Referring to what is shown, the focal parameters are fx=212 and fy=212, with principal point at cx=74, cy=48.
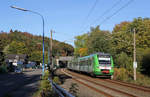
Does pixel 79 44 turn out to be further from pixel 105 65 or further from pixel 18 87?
pixel 18 87

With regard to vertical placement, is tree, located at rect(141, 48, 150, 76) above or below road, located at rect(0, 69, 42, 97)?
above

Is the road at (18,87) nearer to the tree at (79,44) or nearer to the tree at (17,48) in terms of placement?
the tree at (79,44)

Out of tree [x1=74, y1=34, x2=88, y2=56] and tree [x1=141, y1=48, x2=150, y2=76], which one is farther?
tree [x1=74, y1=34, x2=88, y2=56]

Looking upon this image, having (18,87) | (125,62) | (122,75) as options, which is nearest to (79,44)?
(125,62)

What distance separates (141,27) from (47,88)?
44.5 metres

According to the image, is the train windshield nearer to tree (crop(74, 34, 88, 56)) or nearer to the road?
the road

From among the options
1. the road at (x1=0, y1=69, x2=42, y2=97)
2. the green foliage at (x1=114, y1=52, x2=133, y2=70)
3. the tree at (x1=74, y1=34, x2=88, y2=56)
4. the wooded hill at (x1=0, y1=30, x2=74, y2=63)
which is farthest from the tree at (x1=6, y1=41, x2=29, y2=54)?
→ the road at (x1=0, y1=69, x2=42, y2=97)

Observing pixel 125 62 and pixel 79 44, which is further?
pixel 79 44

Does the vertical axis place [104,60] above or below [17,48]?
below

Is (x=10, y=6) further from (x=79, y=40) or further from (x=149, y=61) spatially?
(x=79, y=40)

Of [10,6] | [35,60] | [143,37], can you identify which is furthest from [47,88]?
[35,60]

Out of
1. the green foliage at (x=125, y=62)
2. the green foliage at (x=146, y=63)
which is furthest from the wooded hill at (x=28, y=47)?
the green foliage at (x=146, y=63)

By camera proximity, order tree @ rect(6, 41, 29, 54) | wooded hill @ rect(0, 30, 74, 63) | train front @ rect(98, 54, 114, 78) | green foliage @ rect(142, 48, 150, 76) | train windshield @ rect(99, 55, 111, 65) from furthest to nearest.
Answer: tree @ rect(6, 41, 29, 54) → wooded hill @ rect(0, 30, 74, 63) → green foliage @ rect(142, 48, 150, 76) → train windshield @ rect(99, 55, 111, 65) → train front @ rect(98, 54, 114, 78)

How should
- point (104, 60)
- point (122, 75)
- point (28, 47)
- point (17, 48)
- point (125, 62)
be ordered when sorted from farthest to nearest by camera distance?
point (28, 47) → point (17, 48) → point (125, 62) → point (122, 75) → point (104, 60)
